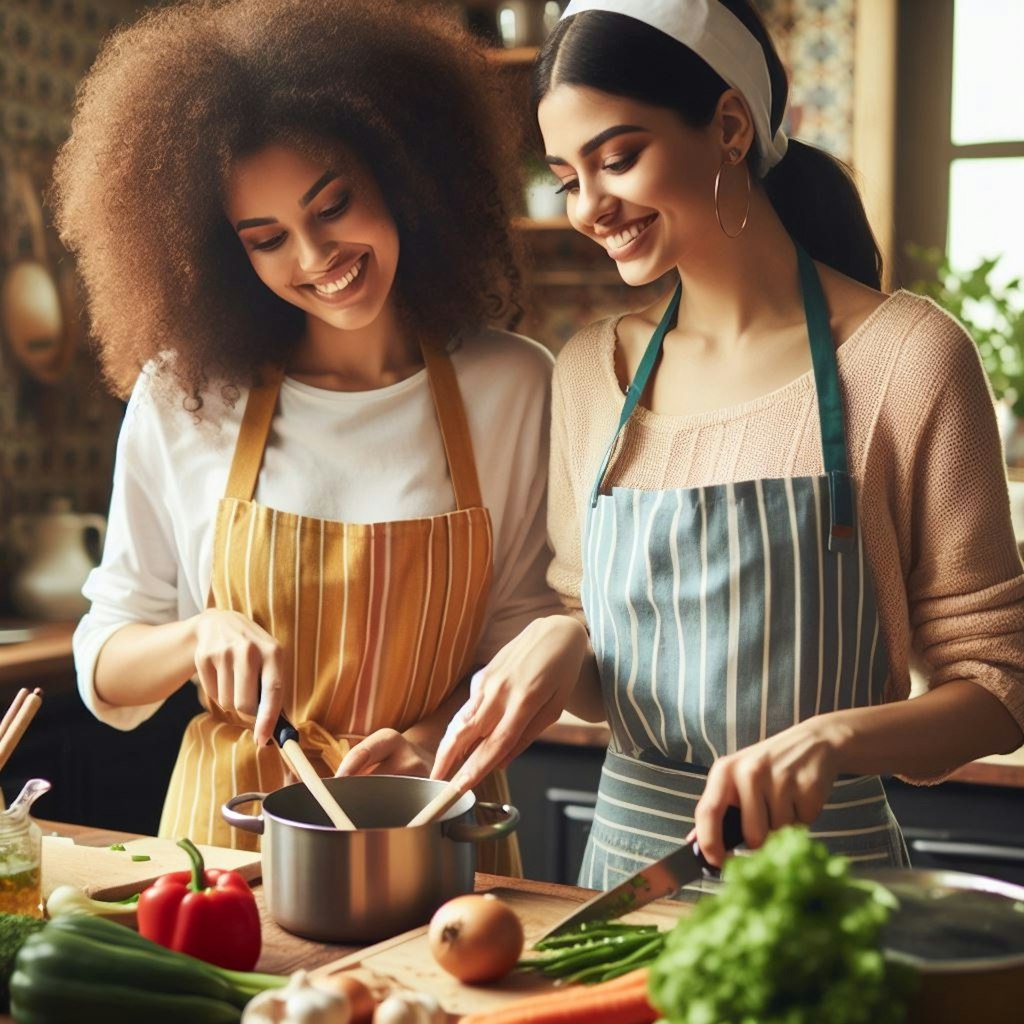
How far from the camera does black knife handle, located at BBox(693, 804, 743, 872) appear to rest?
1.10 meters

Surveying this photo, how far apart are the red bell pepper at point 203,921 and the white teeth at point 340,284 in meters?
0.69

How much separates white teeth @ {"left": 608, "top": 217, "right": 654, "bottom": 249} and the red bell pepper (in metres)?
0.72

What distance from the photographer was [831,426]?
1.38 metres

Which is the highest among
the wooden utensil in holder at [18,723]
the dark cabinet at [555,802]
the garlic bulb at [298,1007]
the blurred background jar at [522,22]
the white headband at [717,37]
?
the blurred background jar at [522,22]

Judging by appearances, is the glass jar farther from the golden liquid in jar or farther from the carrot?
the carrot

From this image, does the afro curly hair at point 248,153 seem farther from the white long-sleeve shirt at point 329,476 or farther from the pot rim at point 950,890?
the pot rim at point 950,890

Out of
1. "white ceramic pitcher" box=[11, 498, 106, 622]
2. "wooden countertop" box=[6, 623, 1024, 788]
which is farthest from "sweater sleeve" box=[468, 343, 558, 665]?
"white ceramic pitcher" box=[11, 498, 106, 622]

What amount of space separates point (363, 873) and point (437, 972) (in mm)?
103

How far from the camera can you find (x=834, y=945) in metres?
0.76

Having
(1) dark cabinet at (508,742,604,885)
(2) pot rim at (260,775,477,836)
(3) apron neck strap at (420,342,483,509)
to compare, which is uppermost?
(3) apron neck strap at (420,342,483,509)

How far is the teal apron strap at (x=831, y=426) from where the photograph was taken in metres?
1.36

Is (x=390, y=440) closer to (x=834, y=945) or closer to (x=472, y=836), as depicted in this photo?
(x=472, y=836)

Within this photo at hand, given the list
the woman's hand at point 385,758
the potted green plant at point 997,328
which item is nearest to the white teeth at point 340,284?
the woman's hand at point 385,758

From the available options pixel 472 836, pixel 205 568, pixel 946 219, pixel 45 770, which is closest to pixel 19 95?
pixel 45 770
